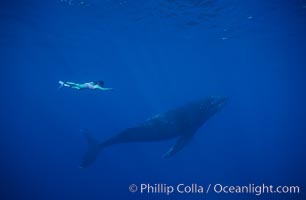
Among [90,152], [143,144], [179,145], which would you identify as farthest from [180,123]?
[143,144]

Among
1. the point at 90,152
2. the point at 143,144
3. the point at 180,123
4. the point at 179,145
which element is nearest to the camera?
the point at 179,145

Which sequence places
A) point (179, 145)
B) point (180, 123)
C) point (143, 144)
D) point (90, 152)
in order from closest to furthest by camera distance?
1. point (179, 145)
2. point (180, 123)
3. point (90, 152)
4. point (143, 144)

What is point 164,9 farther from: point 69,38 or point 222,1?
point 69,38

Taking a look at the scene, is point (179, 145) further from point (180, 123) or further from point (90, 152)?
point (90, 152)

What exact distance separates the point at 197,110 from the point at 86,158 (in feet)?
23.4

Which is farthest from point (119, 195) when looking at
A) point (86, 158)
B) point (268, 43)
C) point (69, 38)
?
point (268, 43)

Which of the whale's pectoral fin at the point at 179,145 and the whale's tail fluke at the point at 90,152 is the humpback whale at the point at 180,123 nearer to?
the whale's pectoral fin at the point at 179,145

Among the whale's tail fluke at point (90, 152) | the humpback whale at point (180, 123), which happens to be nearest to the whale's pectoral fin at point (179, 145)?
the humpback whale at point (180, 123)

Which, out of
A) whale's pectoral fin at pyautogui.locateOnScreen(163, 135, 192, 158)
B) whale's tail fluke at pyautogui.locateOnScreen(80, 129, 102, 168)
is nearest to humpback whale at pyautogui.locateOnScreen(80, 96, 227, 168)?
whale's pectoral fin at pyautogui.locateOnScreen(163, 135, 192, 158)

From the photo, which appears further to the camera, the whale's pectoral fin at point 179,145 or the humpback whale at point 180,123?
the humpback whale at point 180,123

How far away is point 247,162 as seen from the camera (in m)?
33.5

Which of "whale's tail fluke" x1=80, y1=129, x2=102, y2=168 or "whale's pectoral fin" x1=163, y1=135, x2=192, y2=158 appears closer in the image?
"whale's pectoral fin" x1=163, y1=135, x2=192, y2=158

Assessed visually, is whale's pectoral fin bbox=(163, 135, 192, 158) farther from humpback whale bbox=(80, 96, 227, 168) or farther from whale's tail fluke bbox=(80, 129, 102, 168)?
whale's tail fluke bbox=(80, 129, 102, 168)

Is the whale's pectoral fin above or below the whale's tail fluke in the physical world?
above
